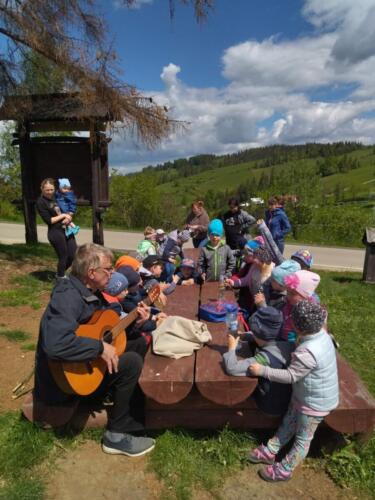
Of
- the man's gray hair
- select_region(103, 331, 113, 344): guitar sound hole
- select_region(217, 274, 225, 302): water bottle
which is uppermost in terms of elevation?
the man's gray hair

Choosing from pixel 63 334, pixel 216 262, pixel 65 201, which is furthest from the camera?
pixel 65 201

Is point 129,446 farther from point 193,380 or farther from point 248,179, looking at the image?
point 248,179

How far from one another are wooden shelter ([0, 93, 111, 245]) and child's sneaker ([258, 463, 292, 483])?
6255 mm

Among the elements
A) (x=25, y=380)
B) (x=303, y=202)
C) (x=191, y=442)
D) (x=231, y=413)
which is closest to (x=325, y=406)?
(x=231, y=413)

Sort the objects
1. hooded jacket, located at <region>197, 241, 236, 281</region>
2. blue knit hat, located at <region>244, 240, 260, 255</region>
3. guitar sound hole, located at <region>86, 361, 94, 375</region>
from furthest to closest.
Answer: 1. hooded jacket, located at <region>197, 241, 236, 281</region>
2. blue knit hat, located at <region>244, 240, 260, 255</region>
3. guitar sound hole, located at <region>86, 361, 94, 375</region>

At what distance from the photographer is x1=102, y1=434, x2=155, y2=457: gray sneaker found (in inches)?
102

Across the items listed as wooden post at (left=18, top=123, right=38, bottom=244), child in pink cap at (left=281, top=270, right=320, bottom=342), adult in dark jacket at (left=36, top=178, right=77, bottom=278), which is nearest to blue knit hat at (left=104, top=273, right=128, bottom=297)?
A: child in pink cap at (left=281, top=270, right=320, bottom=342)

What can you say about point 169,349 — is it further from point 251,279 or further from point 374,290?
point 374,290

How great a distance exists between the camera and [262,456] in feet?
8.30

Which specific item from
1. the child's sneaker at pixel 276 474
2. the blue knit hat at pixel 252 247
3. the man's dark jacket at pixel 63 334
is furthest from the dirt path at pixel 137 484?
the blue knit hat at pixel 252 247

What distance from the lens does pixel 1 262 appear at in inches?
275

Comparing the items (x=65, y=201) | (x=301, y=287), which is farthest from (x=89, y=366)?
(x=65, y=201)

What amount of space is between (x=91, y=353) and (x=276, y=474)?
56.2 inches

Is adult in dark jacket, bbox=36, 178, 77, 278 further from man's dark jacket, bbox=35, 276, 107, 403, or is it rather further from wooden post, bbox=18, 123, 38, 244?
man's dark jacket, bbox=35, 276, 107, 403
